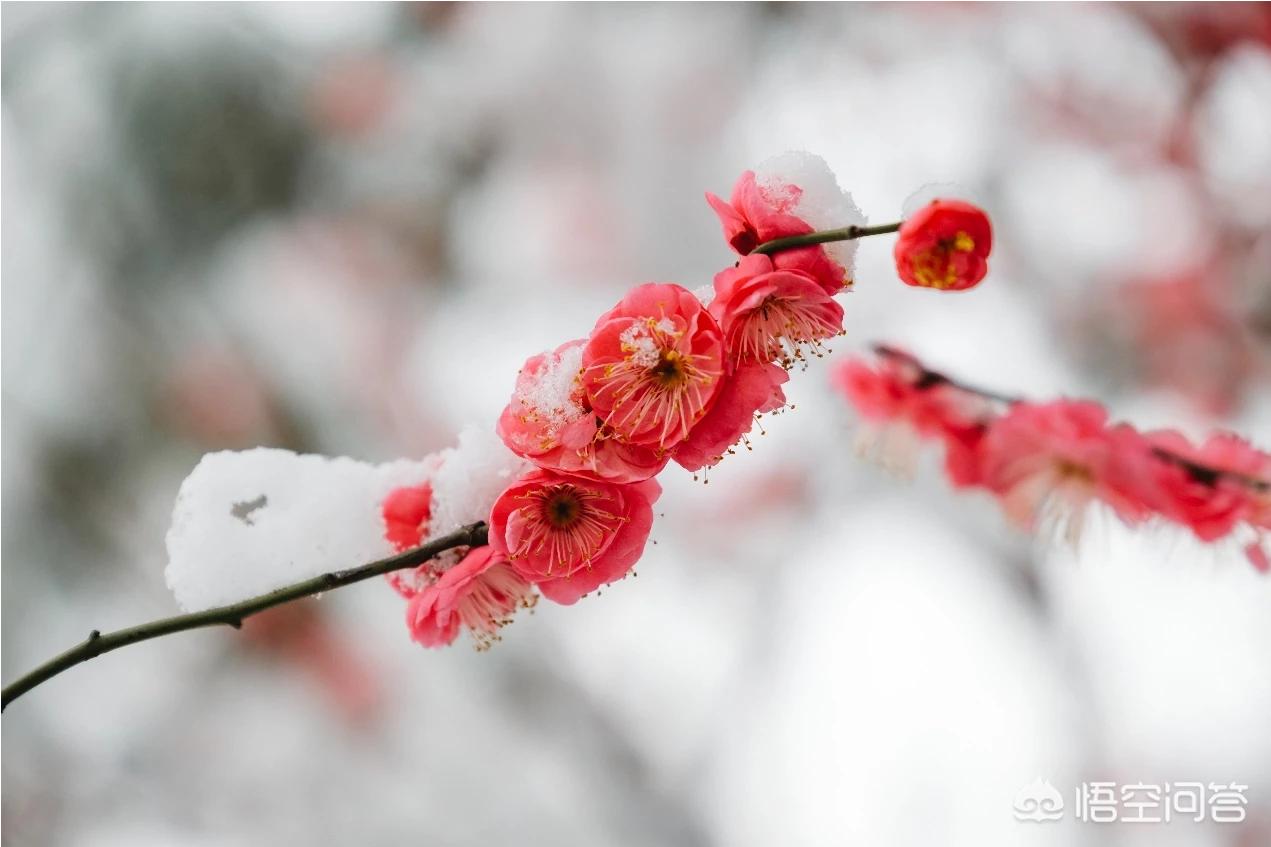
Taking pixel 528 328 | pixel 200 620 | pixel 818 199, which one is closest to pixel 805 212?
pixel 818 199

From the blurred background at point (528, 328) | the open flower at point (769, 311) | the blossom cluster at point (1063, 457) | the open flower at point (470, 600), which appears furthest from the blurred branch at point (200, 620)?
the blurred background at point (528, 328)

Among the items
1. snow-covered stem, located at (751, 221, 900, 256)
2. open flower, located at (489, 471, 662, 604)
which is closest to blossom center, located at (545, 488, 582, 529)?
open flower, located at (489, 471, 662, 604)

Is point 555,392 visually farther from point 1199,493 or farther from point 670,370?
point 1199,493

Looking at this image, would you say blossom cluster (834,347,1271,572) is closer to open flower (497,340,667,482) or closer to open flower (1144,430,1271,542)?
open flower (1144,430,1271,542)

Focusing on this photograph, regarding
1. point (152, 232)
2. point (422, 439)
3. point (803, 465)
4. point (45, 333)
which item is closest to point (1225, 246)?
point (803, 465)

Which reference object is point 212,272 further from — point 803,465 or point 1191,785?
point 1191,785

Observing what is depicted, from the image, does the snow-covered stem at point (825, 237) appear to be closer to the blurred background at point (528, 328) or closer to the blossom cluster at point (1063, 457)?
the blossom cluster at point (1063, 457)
